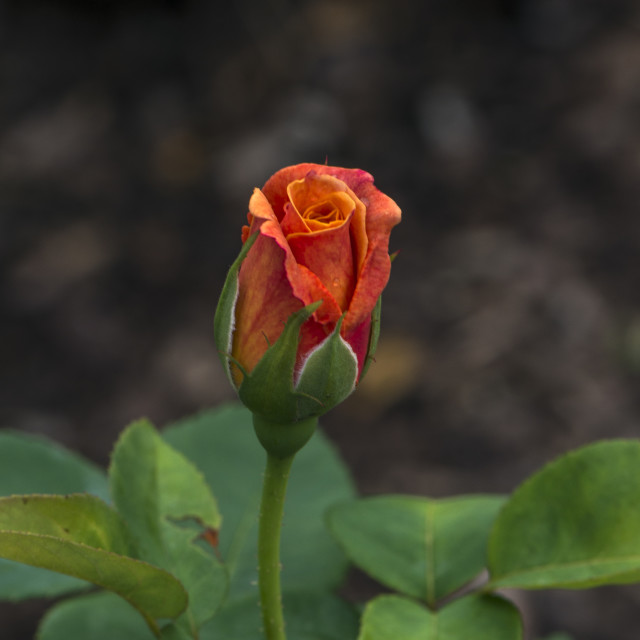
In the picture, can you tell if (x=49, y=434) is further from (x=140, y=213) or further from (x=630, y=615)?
(x=630, y=615)

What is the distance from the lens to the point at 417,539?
0.90 meters

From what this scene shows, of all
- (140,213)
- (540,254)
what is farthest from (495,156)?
(140,213)

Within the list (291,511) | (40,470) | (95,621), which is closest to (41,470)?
(40,470)

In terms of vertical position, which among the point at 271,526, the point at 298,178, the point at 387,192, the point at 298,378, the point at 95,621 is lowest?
the point at 387,192

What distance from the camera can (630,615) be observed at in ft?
7.59

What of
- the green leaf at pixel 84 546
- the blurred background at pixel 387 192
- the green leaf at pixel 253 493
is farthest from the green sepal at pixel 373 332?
the blurred background at pixel 387 192

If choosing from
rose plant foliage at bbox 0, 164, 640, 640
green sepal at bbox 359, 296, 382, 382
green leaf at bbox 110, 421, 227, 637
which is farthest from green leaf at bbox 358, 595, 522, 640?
green sepal at bbox 359, 296, 382, 382

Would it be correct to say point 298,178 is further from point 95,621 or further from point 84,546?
point 95,621

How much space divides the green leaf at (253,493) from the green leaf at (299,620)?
0.09 meters

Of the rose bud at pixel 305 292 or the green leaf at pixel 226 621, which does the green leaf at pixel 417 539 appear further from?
the rose bud at pixel 305 292

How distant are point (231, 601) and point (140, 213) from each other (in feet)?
9.07

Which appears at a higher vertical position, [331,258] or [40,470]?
[331,258]

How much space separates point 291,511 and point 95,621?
25 cm

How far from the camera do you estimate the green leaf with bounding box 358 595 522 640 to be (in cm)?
73
